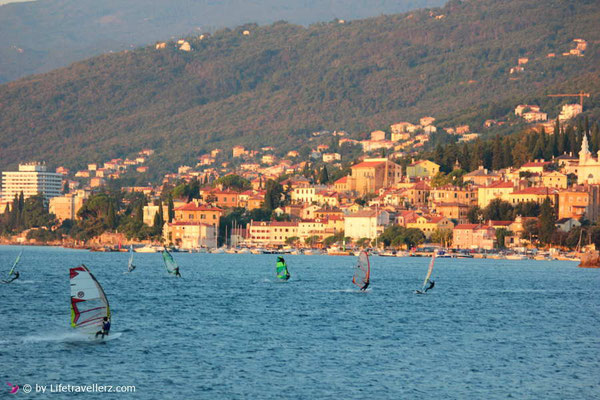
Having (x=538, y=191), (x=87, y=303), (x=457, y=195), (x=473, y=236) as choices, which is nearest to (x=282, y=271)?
(x=87, y=303)

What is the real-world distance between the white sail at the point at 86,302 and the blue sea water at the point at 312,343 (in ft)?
3.11

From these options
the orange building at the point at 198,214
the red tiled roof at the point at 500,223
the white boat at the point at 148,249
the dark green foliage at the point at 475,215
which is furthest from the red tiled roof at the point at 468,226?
the white boat at the point at 148,249

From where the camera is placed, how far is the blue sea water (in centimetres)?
3528

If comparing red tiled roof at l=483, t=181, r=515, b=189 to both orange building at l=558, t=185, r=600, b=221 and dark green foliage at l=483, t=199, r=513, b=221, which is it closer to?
dark green foliage at l=483, t=199, r=513, b=221

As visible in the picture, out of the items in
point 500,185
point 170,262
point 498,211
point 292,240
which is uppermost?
point 500,185

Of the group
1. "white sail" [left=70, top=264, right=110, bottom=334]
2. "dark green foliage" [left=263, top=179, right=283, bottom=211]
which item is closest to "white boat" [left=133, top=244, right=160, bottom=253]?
"dark green foliage" [left=263, top=179, right=283, bottom=211]

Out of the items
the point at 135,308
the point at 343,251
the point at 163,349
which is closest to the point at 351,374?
the point at 163,349

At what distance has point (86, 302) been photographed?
3922 cm

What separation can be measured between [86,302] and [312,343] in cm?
964

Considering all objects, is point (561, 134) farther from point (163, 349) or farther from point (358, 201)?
point (163, 349)

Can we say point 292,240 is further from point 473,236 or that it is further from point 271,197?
point 473,236

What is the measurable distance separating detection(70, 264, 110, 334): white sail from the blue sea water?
948mm

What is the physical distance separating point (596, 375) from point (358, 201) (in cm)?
15653

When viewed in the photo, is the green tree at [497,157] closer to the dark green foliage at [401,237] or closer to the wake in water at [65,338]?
the dark green foliage at [401,237]
